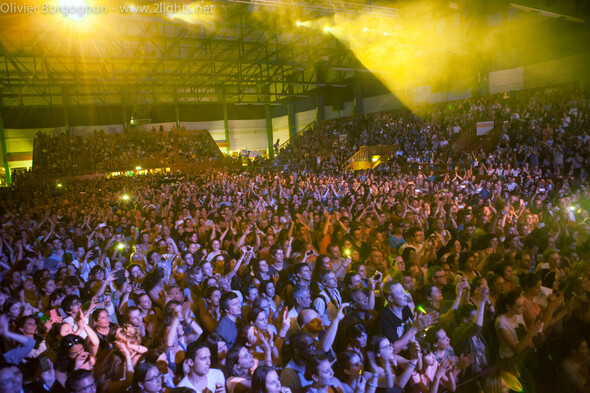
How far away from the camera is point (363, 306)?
9.80ft

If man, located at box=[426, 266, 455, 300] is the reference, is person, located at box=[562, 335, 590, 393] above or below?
below

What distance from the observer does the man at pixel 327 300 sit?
10.3ft

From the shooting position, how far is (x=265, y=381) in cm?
207

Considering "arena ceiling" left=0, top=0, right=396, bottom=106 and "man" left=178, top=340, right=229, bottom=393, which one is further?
"arena ceiling" left=0, top=0, right=396, bottom=106

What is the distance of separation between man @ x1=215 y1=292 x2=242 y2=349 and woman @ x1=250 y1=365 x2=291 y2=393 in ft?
2.55

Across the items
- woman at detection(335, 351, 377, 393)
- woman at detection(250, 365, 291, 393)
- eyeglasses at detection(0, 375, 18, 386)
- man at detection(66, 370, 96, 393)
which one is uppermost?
eyeglasses at detection(0, 375, 18, 386)

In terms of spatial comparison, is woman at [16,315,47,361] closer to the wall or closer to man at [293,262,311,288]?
man at [293,262,311,288]

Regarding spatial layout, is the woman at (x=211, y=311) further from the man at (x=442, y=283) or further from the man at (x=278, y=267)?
the man at (x=442, y=283)

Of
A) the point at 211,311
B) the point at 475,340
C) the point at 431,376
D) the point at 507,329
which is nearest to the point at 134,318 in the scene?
the point at 211,311

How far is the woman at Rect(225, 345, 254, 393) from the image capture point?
234cm

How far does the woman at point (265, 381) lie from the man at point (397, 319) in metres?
0.96

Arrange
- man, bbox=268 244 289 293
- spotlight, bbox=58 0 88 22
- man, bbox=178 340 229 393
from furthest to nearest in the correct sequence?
spotlight, bbox=58 0 88 22 → man, bbox=268 244 289 293 → man, bbox=178 340 229 393

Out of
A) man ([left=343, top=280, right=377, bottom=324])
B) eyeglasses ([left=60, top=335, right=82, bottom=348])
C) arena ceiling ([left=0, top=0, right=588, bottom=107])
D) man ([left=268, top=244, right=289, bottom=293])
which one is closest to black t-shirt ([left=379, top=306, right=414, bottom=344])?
man ([left=343, top=280, right=377, bottom=324])

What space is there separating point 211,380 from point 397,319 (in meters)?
1.39
